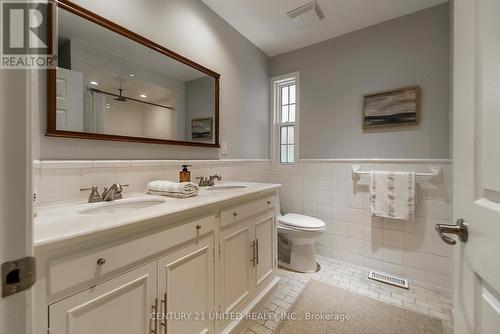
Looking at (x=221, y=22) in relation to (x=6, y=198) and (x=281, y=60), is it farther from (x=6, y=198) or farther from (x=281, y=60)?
(x=6, y=198)

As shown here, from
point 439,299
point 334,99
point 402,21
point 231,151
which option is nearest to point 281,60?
point 334,99

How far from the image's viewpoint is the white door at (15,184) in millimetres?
302

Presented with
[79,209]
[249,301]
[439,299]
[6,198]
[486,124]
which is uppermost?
[486,124]

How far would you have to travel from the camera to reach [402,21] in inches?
80.3

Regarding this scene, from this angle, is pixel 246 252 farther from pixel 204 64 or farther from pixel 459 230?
pixel 204 64

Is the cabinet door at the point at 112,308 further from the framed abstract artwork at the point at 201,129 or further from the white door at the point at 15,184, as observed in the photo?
the framed abstract artwork at the point at 201,129

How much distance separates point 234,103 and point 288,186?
3.90 feet

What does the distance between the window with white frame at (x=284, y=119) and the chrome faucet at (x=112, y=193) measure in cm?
190

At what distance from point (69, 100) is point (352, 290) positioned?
2410 millimetres

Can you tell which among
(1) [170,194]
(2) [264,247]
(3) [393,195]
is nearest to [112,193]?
(1) [170,194]

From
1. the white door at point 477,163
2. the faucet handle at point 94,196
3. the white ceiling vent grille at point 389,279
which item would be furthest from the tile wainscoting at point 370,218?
the faucet handle at point 94,196

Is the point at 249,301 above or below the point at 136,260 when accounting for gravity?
below

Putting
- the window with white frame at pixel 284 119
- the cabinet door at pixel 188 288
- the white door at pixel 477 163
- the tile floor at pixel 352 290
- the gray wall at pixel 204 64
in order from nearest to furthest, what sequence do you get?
the white door at pixel 477 163
the cabinet door at pixel 188 288
the gray wall at pixel 204 64
the tile floor at pixel 352 290
the window with white frame at pixel 284 119

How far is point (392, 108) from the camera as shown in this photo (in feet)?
6.77
